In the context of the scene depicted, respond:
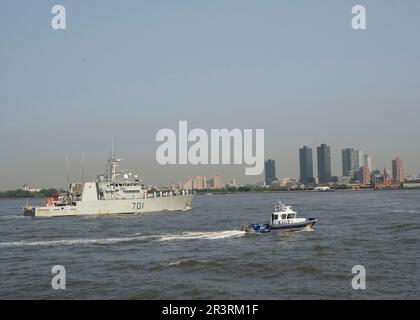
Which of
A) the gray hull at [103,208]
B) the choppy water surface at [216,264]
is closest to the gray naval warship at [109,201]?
Answer: the gray hull at [103,208]

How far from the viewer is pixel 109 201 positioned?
85688mm

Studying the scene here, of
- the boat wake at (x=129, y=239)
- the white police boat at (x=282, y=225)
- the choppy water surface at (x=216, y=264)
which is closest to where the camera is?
the choppy water surface at (x=216, y=264)

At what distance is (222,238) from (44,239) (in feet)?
59.8

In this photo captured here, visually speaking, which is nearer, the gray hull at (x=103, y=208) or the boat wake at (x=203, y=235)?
the boat wake at (x=203, y=235)

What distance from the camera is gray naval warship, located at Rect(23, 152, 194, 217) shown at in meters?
86.2

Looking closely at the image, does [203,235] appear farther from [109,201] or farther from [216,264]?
[109,201]

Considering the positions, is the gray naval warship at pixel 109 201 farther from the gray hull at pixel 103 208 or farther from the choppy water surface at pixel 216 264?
the choppy water surface at pixel 216 264

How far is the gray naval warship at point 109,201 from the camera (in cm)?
8619

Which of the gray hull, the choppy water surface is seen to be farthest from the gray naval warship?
the choppy water surface

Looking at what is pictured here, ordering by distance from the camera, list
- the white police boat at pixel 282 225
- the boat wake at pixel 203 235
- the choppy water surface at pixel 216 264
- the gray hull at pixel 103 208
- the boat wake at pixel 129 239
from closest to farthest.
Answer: the choppy water surface at pixel 216 264 → the boat wake at pixel 129 239 → the boat wake at pixel 203 235 → the white police boat at pixel 282 225 → the gray hull at pixel 103 208

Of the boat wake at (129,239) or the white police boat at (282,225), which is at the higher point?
the white police boat at (282,225)

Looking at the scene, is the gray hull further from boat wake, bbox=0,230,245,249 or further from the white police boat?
the white police boat
